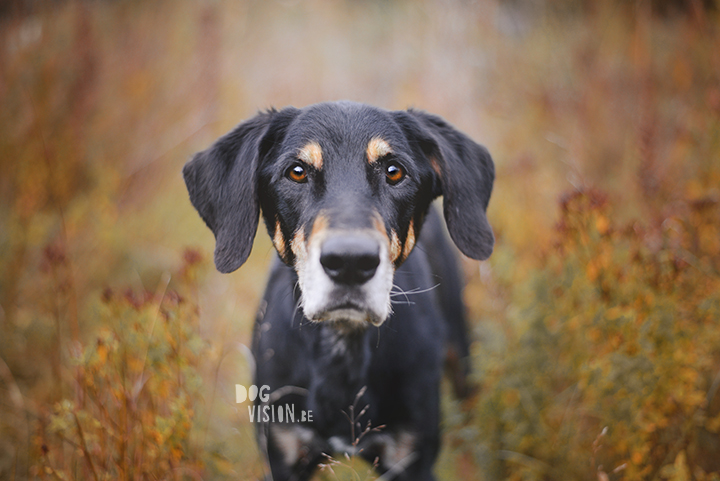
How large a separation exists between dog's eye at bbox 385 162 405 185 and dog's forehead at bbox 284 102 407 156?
10 centimetres

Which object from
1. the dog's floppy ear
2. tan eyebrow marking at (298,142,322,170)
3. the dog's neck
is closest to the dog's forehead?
tan eyebrow marking at (298,142,322,170)

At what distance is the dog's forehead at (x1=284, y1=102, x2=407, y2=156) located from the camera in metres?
1.91

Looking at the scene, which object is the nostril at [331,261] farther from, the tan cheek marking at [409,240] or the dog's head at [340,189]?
the tan cheek marking at [409,240]

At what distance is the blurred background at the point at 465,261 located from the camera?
1961mm

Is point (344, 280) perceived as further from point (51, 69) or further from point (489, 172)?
point (51, 69)

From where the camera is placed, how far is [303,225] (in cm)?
175

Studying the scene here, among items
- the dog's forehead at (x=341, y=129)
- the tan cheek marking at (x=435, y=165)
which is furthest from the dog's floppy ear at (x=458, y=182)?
the dog's forehead at (x=341, y=129)

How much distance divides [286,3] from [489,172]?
5.91 m

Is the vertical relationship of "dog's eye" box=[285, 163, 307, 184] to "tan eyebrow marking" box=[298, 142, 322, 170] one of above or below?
below

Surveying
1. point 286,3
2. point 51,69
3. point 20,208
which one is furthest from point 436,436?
point 286,3

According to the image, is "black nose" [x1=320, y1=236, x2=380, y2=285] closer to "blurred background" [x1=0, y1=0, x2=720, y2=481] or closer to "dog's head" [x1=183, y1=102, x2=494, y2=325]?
"dog's head" [x1=183, y1=102, x2=494, y2=325]

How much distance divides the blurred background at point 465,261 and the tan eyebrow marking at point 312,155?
0.74 meters

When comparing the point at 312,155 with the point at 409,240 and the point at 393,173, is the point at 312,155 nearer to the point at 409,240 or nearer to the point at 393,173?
the point at 393,173

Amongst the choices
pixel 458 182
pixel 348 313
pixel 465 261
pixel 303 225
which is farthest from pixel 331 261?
pixel 465 261
